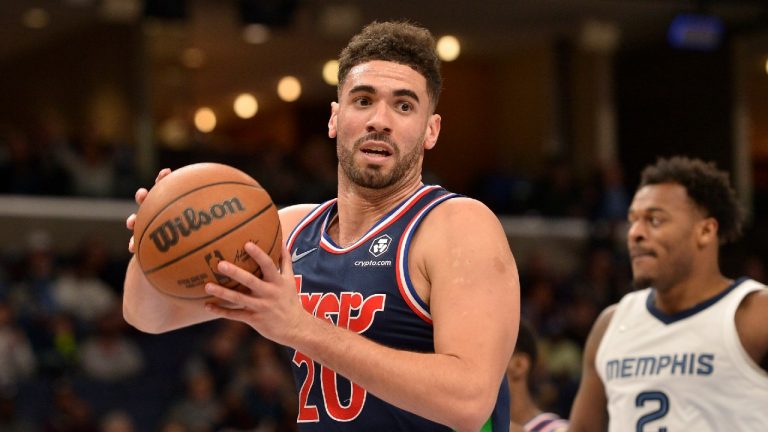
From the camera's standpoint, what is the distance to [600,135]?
59.5 ft

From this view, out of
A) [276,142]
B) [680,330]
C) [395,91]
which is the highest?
[276,142]

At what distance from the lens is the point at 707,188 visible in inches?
190

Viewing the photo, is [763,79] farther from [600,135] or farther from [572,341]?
[572,341]

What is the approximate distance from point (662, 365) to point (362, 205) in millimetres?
1788

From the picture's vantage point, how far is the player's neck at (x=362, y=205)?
10.9ft

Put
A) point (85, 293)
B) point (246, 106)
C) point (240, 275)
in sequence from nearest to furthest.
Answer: point (240, 275) < point (85, 293) < point (246, 106)

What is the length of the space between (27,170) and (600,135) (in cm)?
923

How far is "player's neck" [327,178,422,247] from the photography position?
3.33m

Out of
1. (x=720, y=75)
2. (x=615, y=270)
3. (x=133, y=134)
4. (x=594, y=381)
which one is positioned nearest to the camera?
(x=594, y=381)

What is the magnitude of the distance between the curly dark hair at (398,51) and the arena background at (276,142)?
6.89 metres

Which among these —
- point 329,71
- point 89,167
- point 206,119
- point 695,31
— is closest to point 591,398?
point 89,167

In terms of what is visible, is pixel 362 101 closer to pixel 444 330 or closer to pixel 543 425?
pixel 444 330

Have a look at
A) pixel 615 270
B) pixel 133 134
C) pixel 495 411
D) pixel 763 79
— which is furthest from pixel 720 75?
pixel 495 411

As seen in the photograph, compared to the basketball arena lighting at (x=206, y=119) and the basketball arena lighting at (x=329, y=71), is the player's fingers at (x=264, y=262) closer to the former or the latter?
the basketball arena lighting at (x=329, y=71)
